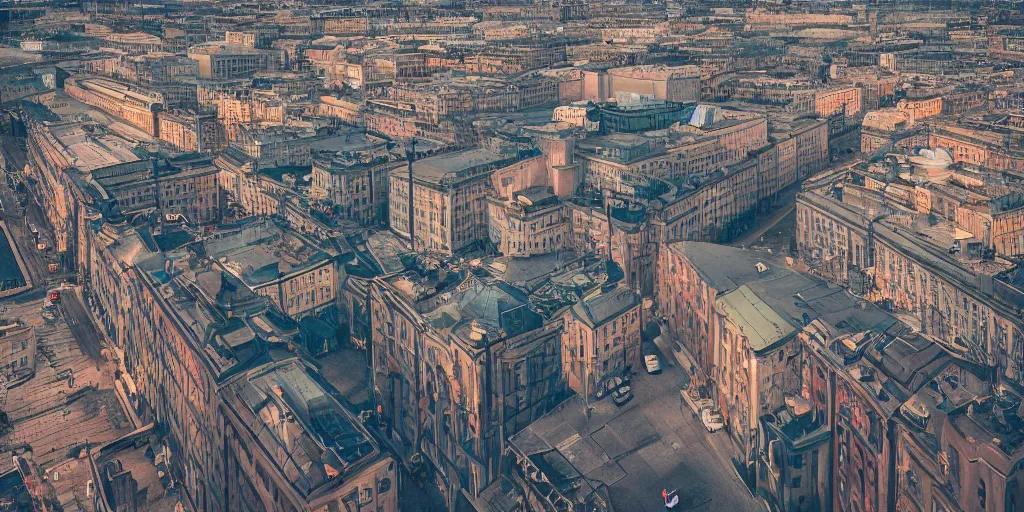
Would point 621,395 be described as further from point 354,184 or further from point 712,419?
point 354,184

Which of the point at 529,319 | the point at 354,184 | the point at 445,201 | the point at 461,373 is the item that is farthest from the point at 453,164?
the point at 461,373

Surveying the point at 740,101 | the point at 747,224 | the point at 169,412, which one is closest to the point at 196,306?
the point at 169,412

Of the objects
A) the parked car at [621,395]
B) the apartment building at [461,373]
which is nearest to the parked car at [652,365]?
the parked car at [621,395]

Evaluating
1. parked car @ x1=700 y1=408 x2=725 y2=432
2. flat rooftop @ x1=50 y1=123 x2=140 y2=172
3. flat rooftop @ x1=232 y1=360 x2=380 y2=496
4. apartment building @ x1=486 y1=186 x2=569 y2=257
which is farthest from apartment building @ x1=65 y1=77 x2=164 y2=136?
parked car @ x1=700 y1=408 x2=725 y2=432

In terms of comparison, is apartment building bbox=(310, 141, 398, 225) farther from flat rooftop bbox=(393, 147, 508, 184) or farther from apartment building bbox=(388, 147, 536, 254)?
apartment building bbox=(388, 147, 536, 254)

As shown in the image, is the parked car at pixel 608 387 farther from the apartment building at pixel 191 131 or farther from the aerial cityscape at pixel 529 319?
the apartment building at pixel 191 131

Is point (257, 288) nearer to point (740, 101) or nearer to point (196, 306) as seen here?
point (196, 306)

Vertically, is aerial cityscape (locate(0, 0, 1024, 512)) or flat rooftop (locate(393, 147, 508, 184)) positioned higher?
flat rooftop (locate(393, 147, 508, 184))
